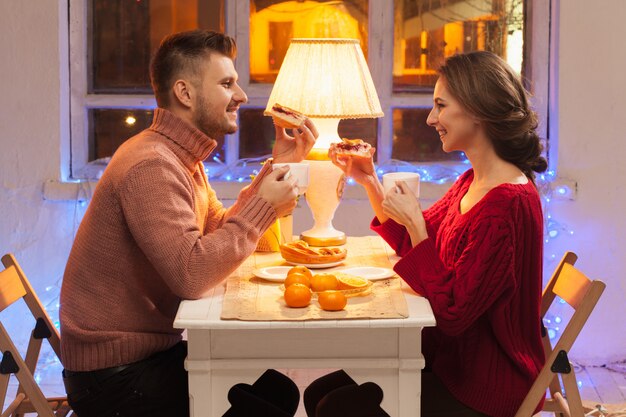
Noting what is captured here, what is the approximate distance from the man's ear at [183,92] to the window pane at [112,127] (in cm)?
163

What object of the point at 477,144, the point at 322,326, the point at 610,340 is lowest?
the point at 610,340

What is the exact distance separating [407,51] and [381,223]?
1.45m

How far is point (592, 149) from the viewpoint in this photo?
12.8 ft

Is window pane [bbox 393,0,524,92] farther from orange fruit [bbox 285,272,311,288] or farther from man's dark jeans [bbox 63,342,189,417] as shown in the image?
man's dark jeans [bbox 63,342,189,417]

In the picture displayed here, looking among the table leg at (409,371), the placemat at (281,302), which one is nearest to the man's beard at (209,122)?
the placemat at (281,302)

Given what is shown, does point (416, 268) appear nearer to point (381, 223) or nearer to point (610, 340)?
point (381, 223)

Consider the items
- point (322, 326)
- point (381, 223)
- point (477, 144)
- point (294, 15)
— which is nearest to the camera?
point (322, 326)

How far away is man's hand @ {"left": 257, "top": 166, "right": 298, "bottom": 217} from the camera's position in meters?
2.37

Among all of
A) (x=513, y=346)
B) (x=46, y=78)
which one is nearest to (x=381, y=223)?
(x=513, y=346)

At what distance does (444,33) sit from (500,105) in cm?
183

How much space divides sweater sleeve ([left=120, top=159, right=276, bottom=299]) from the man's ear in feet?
0.90

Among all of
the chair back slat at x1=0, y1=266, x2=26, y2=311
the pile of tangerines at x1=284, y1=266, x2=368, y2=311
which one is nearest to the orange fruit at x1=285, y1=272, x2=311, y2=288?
the pile of tangerines at x1=284, y1=266, x2=368, y2=311

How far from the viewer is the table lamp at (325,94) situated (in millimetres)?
2859

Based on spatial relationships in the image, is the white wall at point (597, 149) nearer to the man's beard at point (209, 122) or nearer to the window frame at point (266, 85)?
the window frame at point (266, 85)
